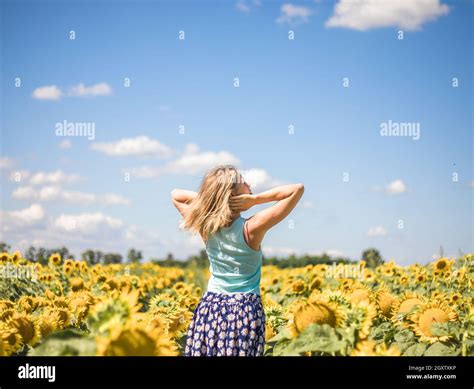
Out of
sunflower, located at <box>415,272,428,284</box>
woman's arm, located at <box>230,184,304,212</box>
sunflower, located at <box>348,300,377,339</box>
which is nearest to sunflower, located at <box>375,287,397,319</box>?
woman's arm, located at <box>230,184,304,212</box>

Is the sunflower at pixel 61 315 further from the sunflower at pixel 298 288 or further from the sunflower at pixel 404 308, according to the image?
the sunflower at pixel 298 288

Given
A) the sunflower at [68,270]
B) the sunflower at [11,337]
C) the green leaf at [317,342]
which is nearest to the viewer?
the green leaf at [317,342]

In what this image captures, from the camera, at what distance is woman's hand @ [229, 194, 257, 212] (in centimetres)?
373

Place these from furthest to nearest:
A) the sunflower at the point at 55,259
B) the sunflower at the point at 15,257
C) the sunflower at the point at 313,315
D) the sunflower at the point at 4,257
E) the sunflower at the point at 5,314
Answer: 1. the sunflower at the point at 55,259
2. the sunflower at the point at 15,257
3. the sunflower at the point at 4,257
4. the sunflower at the point at 5,314
5. the sunflower at the point at 313,315

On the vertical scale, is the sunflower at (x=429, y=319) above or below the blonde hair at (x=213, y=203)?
below

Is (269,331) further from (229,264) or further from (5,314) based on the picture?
(5,314)

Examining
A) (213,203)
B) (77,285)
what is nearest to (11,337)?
(213,203)

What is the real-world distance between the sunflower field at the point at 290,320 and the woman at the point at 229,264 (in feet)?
0.67

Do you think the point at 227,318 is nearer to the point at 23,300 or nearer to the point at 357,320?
the point at 357,320

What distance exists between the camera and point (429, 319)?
11.7 ft

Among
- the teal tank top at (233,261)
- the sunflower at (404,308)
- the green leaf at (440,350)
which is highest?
the teal tank top at (233,261)

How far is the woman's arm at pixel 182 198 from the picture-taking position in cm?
434

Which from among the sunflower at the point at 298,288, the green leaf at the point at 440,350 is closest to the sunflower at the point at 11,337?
the green leaf at the point at 440,350
